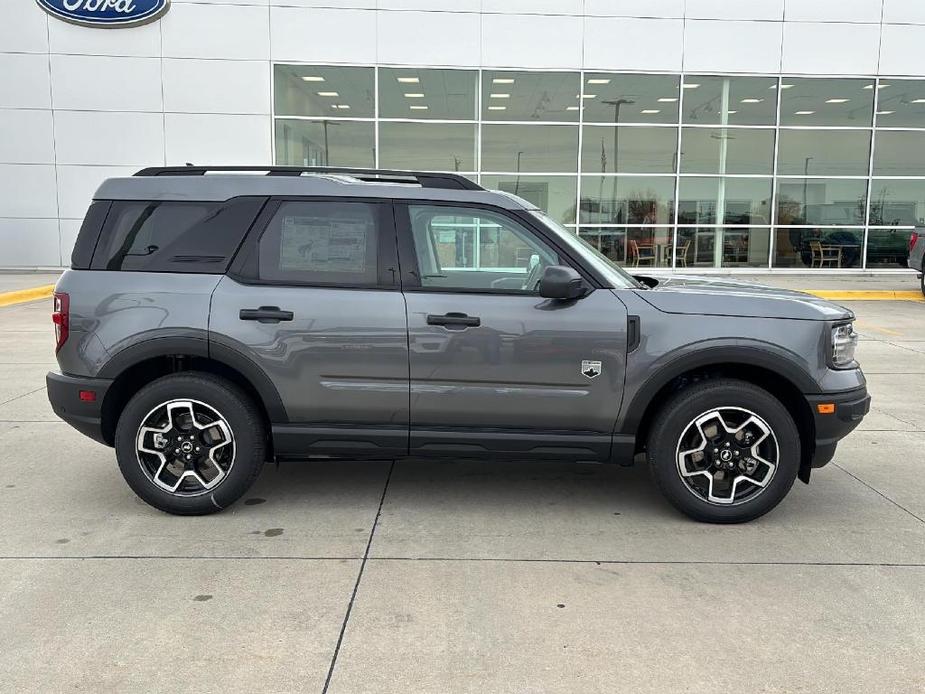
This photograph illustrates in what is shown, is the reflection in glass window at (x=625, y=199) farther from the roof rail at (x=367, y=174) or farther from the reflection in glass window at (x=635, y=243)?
the roof rail at (x=367, y=174)

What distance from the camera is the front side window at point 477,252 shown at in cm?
430

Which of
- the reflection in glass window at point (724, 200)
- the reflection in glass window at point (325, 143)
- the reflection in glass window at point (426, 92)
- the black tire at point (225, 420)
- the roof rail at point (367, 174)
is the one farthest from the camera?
the reflection in glass window at point (724, 200)

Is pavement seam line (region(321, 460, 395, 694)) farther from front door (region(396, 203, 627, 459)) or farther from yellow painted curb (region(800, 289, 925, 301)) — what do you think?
yellow painted curb (region(800, 289, 925, 301))

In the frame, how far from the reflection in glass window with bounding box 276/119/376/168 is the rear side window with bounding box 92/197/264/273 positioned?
15.0 meters

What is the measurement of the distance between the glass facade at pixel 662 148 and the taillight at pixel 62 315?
15.2m

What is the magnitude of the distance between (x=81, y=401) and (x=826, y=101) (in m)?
20.0

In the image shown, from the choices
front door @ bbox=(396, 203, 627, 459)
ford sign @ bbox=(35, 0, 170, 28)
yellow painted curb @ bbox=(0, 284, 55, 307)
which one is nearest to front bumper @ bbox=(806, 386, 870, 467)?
front door @ bbox=(396, 203, 627, 459)

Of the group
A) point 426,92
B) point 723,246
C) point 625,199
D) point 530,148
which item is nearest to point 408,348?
point 426,92

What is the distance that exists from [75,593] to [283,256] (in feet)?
6.35

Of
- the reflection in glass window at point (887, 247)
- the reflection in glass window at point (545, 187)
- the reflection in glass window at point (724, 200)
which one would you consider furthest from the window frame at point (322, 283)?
the reflection in glass window at point (887, 247)

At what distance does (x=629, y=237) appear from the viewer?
787 inches

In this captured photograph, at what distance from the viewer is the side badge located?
419 centimetres

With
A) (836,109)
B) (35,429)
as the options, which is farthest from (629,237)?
(35,429)

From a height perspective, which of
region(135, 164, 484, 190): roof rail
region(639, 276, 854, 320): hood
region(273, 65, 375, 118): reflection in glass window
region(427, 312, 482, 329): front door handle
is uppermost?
region(273, 65, 375, 118): reflection in glass window
